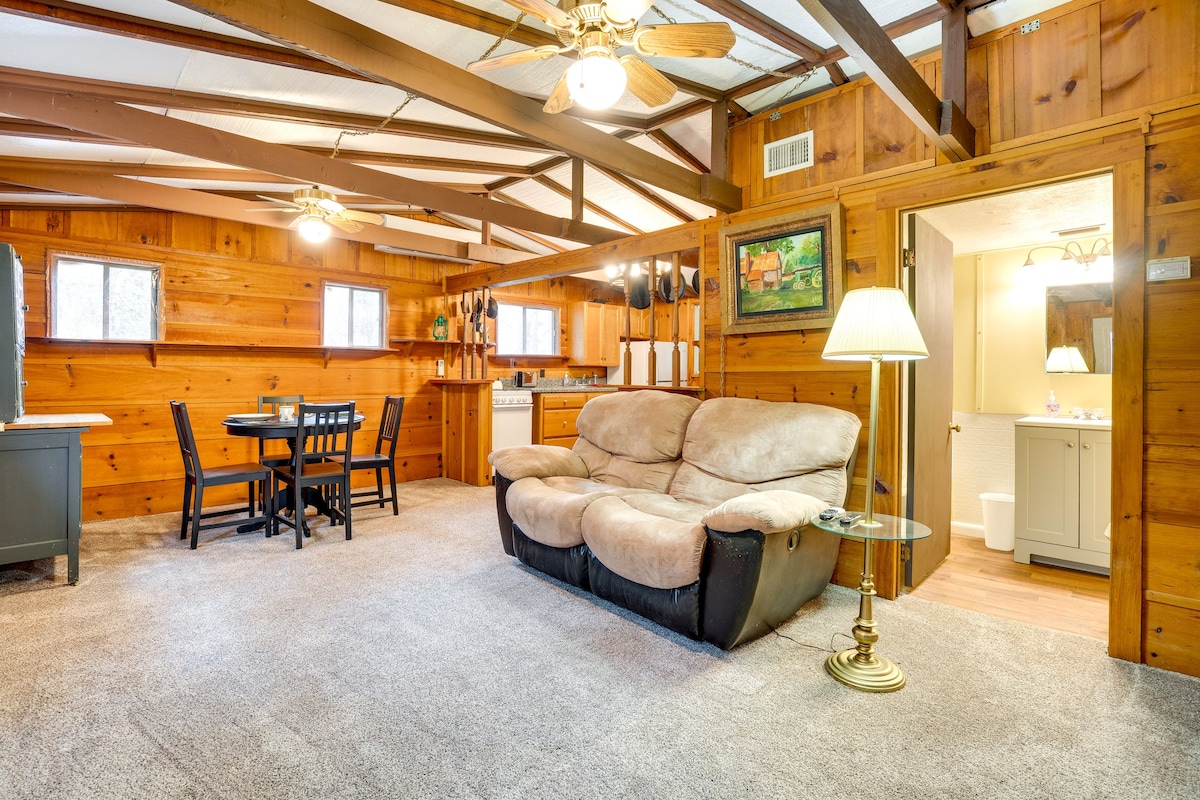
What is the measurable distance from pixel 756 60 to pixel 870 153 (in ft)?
2.50

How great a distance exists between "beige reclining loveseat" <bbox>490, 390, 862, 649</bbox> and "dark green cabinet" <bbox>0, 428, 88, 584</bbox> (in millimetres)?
2149

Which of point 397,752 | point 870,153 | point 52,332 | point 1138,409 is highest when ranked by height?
point 870,153

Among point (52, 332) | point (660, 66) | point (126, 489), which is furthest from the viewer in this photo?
point (126, 489)

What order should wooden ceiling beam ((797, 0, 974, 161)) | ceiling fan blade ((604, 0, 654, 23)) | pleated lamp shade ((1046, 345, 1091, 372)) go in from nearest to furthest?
wooden ceiling beam ((797, 0, 974, 161)) < ceiling fan blade ((604, 0, 654, 23)) < pleated lamp shade ((1046, 345, 1091, 372))

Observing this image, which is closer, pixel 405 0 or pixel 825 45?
pixel 405 0

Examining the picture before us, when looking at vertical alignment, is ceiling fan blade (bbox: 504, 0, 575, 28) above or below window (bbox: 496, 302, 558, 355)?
above

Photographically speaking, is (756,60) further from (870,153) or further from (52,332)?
(52,332)

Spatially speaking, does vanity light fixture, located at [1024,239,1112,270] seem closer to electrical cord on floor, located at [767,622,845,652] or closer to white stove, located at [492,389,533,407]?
electrical cord on floor, located at [767,622,845,652]

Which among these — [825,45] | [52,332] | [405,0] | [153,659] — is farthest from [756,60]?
[52,332]

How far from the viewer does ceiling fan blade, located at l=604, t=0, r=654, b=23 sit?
1.92 metres

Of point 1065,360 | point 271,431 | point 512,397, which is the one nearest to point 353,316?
point 512,397

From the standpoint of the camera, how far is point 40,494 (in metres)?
2.91

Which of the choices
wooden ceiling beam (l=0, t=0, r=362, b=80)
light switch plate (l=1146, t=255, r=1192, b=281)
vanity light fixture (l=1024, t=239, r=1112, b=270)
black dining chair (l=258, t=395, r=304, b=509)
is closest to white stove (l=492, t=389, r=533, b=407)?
black dining chair (l=258, t=395, r=304, b=509)

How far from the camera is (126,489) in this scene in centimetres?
458
